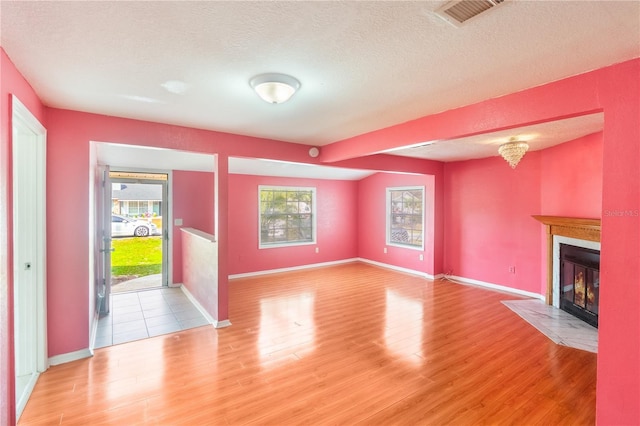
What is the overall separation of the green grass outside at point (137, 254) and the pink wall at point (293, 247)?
2.11 meters

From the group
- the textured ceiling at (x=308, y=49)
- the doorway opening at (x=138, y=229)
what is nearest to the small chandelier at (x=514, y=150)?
the textured ceiling at (x=308, y=49)

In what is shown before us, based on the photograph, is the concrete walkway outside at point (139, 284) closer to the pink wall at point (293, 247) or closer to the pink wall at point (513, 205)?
the pink wall at point (293, 247)

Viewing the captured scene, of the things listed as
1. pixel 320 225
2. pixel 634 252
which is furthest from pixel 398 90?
pixel 320 225

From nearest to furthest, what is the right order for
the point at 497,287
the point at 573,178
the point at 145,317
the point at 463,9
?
the point at 463,9
the point at 145,317
the point at 573,178
the point at 497,287

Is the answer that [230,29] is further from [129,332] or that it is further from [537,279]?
[537,279]

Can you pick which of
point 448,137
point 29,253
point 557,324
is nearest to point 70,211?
point 29,253

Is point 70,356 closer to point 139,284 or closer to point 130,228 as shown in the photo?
point 139,284

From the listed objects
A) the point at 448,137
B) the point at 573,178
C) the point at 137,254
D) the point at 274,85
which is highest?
the point at 274,85

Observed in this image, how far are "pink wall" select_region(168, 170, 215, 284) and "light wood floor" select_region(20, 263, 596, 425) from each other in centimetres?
198

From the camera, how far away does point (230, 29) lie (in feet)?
4.68

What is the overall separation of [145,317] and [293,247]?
3.33m

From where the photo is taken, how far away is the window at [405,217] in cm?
640

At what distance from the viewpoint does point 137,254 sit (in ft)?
23.6

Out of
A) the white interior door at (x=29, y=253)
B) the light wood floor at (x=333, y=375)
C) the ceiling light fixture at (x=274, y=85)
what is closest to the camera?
the ceiling light fixture at (x=274, y=85)
